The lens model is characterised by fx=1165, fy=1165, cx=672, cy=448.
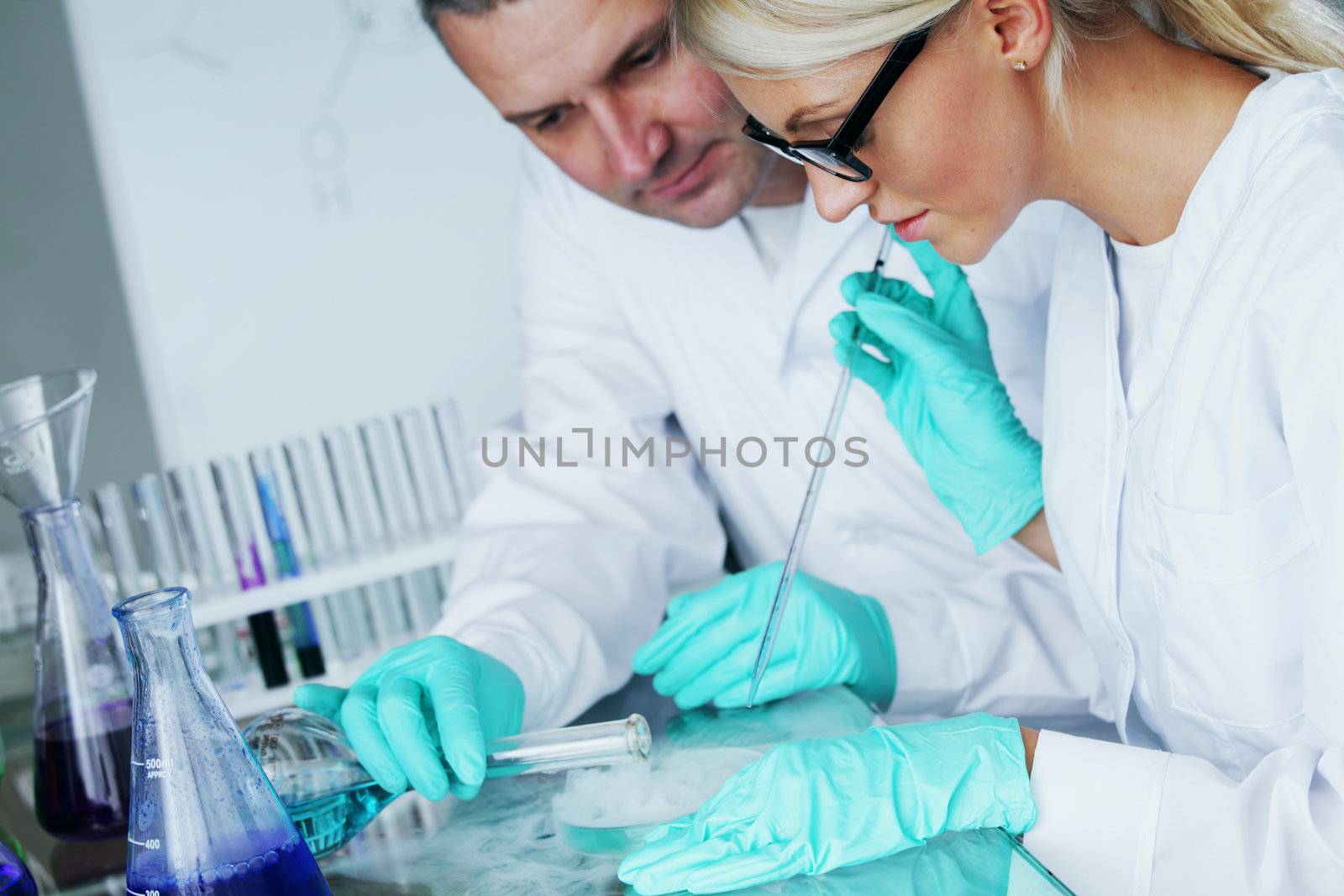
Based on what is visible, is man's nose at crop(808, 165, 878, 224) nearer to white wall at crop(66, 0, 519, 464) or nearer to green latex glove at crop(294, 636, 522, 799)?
green latex glove at crop(294, 636, 522, 799)

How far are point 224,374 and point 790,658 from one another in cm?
276

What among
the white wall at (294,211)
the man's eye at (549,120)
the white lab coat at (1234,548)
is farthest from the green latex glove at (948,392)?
the white wall at (294,211)

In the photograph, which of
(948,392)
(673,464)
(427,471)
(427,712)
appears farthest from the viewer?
(427,471)

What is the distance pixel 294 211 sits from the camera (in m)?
3.61

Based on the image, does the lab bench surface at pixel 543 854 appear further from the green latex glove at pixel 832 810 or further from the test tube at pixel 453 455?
the test tube at pixel 453 455

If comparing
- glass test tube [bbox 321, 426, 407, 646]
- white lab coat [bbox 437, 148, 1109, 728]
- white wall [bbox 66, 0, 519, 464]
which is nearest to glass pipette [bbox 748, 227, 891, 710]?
white lab coat [bbox 437, 148, 1109, 728]

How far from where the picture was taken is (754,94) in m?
1.22

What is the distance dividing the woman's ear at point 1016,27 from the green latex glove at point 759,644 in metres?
0.66

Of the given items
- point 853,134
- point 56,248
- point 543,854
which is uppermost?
point 56,248

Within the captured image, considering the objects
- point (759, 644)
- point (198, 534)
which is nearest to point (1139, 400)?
point (759, 644)

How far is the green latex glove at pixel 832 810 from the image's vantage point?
965 mm

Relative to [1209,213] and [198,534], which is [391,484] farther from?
[1209,213]

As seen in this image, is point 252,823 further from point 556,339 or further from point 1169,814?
point 556,339

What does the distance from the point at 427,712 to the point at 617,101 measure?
91 cm
